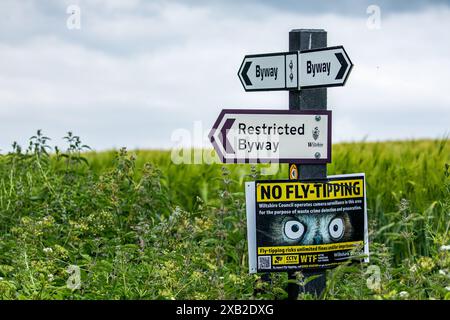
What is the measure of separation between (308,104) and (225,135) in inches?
26.7

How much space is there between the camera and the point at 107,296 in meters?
5.50

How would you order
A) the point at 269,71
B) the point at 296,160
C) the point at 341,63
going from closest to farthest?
the point at 341,63 < the point at 296,160 < the point at 269,71

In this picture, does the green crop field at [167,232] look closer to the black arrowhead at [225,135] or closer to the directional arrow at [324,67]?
the black arrowhead at [225,135]

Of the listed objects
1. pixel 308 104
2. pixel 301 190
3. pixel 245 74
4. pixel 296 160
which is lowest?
pixel 301 190

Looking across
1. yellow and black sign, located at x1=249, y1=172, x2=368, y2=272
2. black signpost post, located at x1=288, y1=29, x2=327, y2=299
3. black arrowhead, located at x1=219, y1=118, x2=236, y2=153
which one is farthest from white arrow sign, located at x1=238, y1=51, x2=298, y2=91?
yellow and black sign, located at x1=249, y1=172, x2=368, y2=272

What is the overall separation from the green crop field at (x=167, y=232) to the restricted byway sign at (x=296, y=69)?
0.75 metres

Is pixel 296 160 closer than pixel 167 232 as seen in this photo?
Yes

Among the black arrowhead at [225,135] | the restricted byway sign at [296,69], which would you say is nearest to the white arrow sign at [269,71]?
the restricted byway sign at [296,69]

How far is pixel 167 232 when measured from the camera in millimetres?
6688

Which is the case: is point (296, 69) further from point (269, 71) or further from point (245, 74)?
point (245, 74)

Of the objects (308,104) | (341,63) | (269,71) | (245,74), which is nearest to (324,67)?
(341,63)

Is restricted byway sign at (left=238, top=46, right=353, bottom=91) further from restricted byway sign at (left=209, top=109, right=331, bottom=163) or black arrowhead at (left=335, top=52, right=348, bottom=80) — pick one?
restricted byway sign at (left=209, top=109, right=331, bottom=163)
